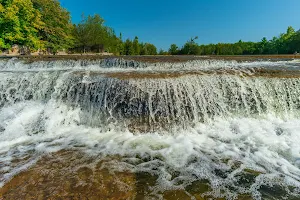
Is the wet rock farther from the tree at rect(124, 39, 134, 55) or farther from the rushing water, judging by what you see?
the tree at rect(124, 39, 134, 55)

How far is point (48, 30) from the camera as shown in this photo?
2786cm

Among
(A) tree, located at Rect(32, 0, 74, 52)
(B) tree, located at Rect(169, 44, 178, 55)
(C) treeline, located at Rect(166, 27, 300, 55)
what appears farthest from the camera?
(B) tree, located at Rect(169, 44, 178, 55)

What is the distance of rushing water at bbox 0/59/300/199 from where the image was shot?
3.23m

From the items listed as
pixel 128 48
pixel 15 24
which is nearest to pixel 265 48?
pixel 128 48

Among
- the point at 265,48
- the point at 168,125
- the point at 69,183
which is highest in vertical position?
the point at 265,48

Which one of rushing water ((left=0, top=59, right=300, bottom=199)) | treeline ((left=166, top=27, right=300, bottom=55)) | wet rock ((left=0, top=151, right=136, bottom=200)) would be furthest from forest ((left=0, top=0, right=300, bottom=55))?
wet rock ((left=0, top=151, right=136, bottom=200))

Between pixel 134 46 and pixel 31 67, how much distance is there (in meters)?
48.5

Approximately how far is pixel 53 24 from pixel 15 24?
1169cm

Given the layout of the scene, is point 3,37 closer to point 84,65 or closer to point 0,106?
point 84,65

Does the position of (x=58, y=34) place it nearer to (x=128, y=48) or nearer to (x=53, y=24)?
(x=53, y=24)

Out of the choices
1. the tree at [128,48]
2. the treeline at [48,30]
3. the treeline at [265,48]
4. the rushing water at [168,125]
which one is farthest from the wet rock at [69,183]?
the tree at [128,48]

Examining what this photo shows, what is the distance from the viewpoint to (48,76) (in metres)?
6.52

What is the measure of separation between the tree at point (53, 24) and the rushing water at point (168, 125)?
2459 cm

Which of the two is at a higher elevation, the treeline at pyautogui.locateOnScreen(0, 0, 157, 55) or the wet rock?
the treeline at pyautogui.locateOnScreen(0, 0, 157, 55)
